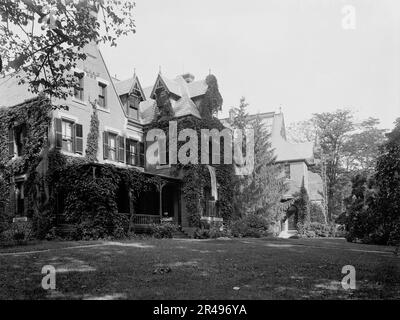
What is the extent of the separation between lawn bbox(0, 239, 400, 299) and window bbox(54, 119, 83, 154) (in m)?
11.5

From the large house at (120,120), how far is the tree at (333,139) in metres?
21.3

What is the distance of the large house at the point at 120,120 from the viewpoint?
78.0ft

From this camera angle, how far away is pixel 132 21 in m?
12.1

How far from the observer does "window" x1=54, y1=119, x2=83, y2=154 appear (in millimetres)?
22955

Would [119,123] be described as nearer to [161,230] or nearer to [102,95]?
[102,95]

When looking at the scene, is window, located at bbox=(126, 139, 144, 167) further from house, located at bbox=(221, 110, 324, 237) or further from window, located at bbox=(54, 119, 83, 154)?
house, located at bbox=(221, 110, 324, 237)

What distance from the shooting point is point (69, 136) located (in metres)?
23.8

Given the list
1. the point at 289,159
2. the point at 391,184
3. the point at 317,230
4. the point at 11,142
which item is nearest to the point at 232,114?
the point at 289,159

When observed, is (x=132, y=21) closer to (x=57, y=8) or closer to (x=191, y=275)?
(x=57, y=8)

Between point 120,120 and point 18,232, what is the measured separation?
31.9ft

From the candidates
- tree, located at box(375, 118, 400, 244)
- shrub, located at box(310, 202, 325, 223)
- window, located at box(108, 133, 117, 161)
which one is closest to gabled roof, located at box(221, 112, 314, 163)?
shrub, located at box(310, 202, 325, 223)

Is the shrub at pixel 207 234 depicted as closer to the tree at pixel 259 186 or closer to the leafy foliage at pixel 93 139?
the tree at pixel 259 186
